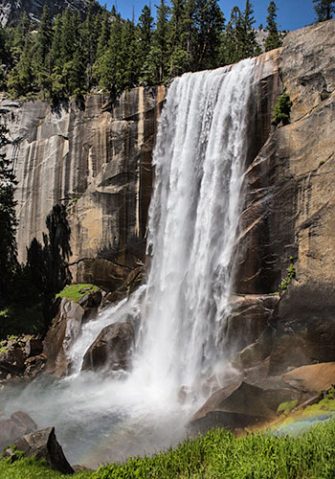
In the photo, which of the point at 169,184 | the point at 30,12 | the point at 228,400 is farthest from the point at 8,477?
the point at 30,12

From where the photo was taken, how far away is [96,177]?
31.8m

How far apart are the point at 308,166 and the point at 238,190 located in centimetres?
402

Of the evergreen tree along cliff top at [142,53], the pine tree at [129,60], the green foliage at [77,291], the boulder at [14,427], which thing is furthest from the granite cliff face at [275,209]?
the boulder at [14,427]

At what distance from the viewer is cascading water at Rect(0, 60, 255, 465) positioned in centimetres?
1827

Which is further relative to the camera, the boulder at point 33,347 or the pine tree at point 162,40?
the pine tree at point 162,40

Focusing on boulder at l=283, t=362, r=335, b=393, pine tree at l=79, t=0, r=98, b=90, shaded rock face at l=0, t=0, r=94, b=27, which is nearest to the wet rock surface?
boulder at l=283, t=362, r=335, b=393

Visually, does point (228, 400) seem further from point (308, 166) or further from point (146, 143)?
point (146, 143)

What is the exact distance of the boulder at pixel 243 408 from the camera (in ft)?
50.3

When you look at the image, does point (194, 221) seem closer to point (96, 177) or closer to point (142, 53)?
point (96, 177)

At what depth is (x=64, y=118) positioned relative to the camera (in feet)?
116

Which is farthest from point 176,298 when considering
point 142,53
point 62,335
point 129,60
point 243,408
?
point 142,53

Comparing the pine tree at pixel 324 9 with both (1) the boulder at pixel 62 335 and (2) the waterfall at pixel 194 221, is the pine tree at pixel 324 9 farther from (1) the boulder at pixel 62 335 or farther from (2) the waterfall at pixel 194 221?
(1) the boulder at pixel 62 335

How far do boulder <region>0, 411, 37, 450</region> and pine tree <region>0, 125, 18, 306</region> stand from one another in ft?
53.4

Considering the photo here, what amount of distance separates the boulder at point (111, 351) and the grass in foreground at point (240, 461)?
43.8 feet
